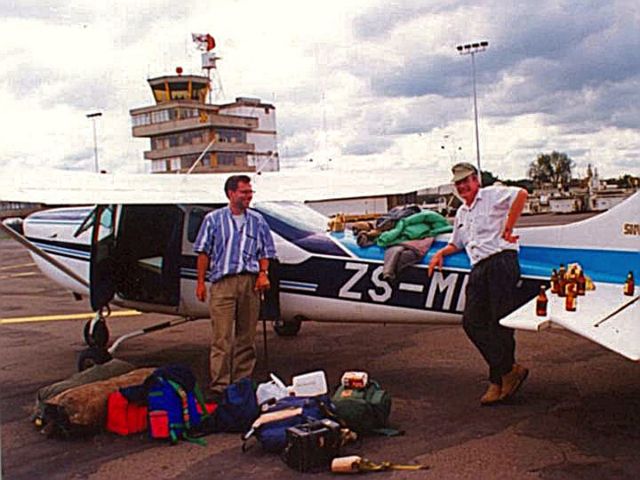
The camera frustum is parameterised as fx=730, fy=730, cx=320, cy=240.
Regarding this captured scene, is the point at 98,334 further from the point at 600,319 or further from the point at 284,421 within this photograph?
the point at 600,319

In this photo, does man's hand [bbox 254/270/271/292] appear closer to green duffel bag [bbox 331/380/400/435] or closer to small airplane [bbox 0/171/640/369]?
small airplane [bbox 0/171/640/369]

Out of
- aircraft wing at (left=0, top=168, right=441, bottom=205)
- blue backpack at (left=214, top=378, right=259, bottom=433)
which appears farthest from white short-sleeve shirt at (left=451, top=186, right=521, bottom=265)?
blue backpack at (left=214, top=378, right=259, bottom=433)

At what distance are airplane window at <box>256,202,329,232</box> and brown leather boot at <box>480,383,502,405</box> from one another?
2.10m

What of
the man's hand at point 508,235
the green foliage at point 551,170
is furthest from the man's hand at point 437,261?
the green foliage at point 551,170

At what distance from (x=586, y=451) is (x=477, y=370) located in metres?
2.23

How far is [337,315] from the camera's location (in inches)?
250

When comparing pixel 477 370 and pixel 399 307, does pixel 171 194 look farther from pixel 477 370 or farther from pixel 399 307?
pixel 477 370

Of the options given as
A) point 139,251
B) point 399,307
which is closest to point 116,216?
point 139,251

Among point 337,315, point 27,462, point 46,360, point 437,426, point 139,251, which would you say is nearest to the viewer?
point 27,462

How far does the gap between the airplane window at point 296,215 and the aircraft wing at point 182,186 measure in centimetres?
15

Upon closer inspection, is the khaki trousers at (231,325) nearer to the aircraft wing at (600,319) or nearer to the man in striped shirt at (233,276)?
the man in striped shirt at (233,276)

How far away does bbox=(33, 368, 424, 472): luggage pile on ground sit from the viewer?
4.92 m

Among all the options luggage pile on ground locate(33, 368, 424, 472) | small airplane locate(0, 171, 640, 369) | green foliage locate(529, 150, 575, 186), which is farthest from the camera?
green foliage locate(529, 150, 575, 186)

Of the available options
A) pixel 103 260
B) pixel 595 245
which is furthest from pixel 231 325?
pixel 595 245
